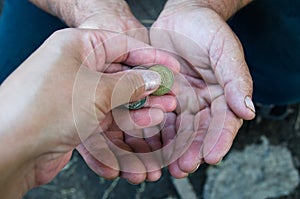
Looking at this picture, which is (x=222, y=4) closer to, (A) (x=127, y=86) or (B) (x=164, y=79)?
(B) (x=164, y=79)

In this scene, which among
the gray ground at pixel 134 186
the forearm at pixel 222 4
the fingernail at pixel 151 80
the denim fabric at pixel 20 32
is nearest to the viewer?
the fingernail at pixel 151 80

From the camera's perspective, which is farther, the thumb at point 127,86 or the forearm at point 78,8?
the forearm at point 78,8

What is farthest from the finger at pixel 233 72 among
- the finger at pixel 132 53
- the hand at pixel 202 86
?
the finger at pixel 132 53

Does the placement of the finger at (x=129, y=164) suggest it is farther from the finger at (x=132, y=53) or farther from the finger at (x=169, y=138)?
the finger at (x=132, y=53)

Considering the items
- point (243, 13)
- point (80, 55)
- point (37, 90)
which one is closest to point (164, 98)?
point (80, 55)

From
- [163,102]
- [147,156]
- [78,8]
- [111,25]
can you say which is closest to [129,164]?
[147,156]

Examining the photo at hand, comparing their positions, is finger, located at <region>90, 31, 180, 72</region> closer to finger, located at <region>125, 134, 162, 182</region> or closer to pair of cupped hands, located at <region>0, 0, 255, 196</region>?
pair of cupped hands, located at <region>0, 0, 255, 196</region>

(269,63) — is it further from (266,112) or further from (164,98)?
(164,98)
